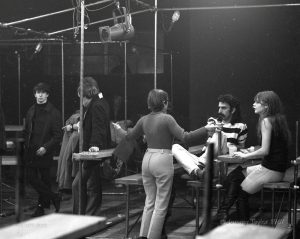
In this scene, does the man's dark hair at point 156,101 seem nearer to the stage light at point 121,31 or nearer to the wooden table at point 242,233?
the stage light at point 121,31

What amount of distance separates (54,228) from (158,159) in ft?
10.9

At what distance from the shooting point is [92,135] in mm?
7645

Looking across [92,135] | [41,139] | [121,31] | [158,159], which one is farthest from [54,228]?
[41,139]

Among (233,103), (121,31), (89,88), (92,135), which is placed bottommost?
(92,135)

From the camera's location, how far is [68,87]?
41.7 feet

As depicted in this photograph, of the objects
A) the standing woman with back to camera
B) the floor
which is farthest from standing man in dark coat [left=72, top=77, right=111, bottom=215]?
the standing woman with back to camera

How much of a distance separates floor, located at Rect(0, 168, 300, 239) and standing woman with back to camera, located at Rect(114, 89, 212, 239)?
0.73 m

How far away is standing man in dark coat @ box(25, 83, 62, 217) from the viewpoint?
8406 millimetres

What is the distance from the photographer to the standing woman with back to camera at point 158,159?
6.58 m

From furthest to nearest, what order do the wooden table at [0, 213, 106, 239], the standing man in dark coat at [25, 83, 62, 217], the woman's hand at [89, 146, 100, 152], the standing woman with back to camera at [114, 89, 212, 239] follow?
the standing man in dark coat at [25, 83, 62, 217] → the woman's hand at [89, 146, 100, 152] → the standing woman with back to camera at [114, 89, 212, 239] → the wooden table at [0, 213, 106, 239]

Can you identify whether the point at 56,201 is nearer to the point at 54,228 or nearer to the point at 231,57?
the point at 231,57

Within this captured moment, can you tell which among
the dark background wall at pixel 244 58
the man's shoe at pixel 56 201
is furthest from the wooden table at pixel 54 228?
the dark background wall at pixel 244 58

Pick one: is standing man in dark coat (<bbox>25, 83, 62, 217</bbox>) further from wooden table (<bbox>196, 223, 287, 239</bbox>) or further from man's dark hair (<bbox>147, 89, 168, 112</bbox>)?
wooden table (<bbox>196, 223, 287, 239</bbox>)

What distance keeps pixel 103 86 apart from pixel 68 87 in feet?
2.15
